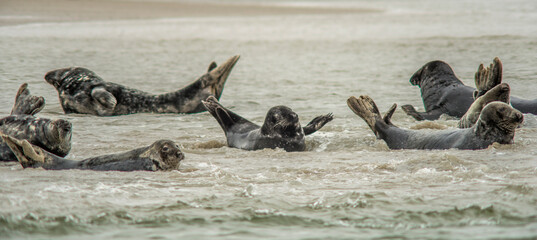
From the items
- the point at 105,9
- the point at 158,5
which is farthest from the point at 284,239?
the point at 158,5

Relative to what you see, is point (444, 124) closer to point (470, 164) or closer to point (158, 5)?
point (470, 164)

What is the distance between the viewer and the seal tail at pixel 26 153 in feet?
15.7

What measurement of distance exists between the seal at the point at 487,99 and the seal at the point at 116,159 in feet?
8.97

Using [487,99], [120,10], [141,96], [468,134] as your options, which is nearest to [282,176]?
[468,134]

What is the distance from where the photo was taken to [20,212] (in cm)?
365

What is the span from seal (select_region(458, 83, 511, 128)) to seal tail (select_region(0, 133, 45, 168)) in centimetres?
362

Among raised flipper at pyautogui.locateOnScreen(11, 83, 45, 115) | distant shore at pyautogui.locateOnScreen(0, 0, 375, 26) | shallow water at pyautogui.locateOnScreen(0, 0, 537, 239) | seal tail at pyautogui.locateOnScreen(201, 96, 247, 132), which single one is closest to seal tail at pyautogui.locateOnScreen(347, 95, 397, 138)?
shallow water at pyautogui.locateOnScreen(0, 0, 537, 239)

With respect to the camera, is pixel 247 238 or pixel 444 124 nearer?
pixel 247 238

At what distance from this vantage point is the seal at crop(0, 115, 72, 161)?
17.2 ft

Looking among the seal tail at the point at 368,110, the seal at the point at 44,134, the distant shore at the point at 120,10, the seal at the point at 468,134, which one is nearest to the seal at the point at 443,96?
the seal tail at the point at 368,110

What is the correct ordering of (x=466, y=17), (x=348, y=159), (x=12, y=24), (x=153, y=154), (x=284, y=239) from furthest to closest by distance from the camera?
(x=466, y=17), (x=12, y=24), (x=348, y=159), (x=153, y=154), (x=284, y=239)

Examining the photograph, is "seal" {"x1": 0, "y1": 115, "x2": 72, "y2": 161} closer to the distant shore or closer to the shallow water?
the shallow water

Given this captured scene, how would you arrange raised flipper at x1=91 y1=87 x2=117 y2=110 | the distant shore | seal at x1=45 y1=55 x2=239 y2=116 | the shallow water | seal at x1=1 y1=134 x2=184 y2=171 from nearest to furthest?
the shallow water
seal at x1=1 y1=134 x2=184 y2=171
raised flipper at x1=91 y1=87 x2=117 y2=110
seal at x1=45 y1=55 x2=239 y2=116
the distant shore

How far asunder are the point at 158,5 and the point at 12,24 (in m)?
12.1
